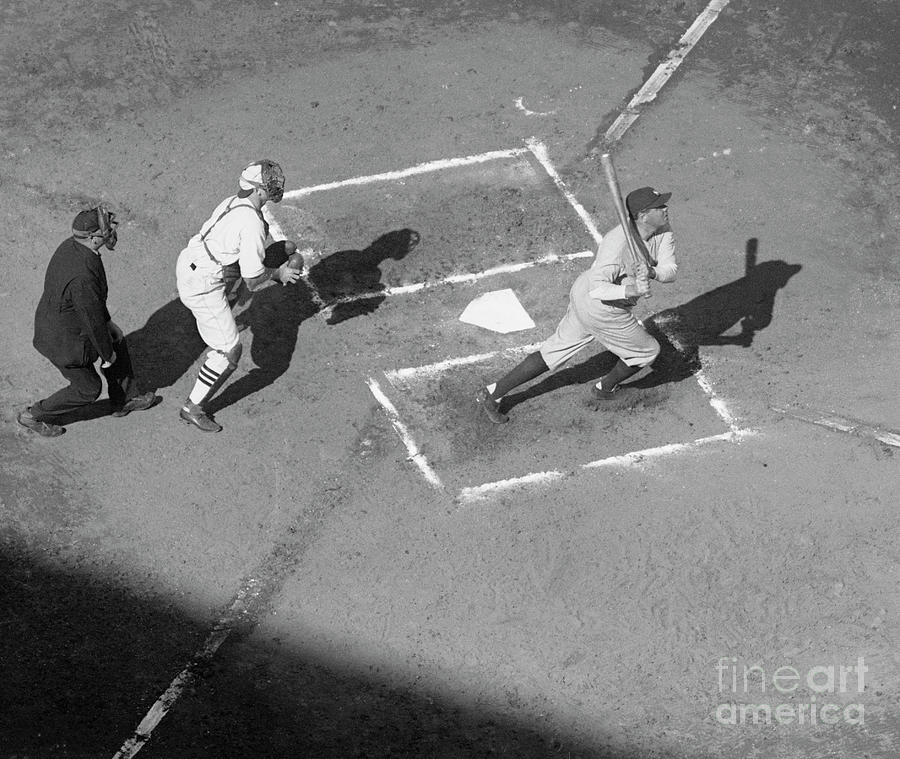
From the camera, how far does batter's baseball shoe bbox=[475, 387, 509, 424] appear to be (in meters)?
8.55

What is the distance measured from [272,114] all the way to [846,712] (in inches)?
334

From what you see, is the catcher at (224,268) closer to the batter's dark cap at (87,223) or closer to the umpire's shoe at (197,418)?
the umpire's shoe at (197,418)

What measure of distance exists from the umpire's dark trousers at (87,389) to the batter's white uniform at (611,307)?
3.49 meters

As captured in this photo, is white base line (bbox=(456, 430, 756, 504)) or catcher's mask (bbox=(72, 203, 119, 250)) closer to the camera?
catcher's mask (bbox=(72, 203, 119, 250))

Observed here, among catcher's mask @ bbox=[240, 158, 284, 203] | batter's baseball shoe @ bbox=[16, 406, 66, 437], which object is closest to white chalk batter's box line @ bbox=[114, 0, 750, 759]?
catcher's mask @ bbox=[240, 158, 284, 203]

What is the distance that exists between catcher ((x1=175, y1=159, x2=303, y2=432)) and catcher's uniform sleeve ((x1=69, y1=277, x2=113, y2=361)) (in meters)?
0.66

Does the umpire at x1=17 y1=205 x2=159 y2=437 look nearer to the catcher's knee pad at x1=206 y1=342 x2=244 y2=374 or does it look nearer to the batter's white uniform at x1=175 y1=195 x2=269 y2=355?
the batter's white uniform at x1=175 y1=195 x2=269 y2=355

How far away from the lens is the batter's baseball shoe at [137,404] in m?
8.63

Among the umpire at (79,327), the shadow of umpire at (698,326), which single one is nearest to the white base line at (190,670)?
the umpire at (79,327)

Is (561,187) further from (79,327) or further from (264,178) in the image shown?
(79,327)

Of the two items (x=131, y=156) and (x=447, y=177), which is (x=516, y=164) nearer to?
(x=447, y=177)

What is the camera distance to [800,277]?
32.4 feet

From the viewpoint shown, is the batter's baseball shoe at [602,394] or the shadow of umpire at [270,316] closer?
the batter's baseball shoe at [602,394]

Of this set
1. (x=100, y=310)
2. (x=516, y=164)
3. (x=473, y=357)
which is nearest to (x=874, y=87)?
(x=516, y=164)
